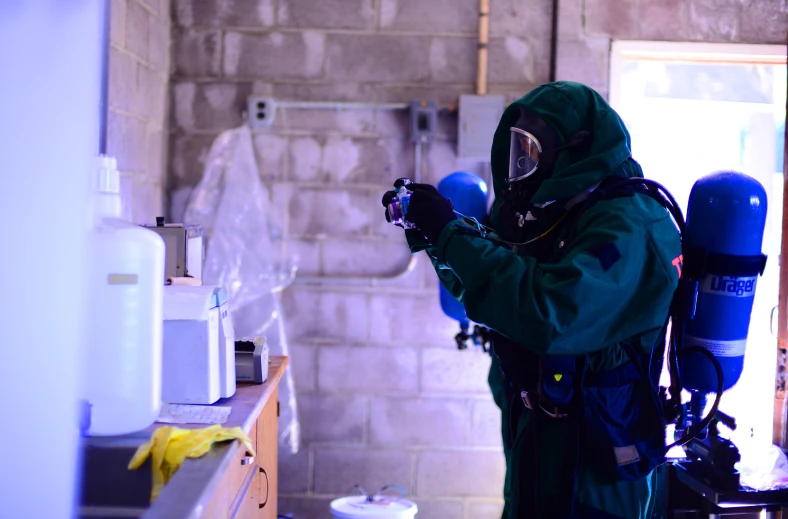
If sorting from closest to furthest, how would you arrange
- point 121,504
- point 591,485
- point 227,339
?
point 121,504
point 591,485
point 227,339

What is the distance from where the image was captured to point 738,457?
85.8 inches

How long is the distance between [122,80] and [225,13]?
0.66m

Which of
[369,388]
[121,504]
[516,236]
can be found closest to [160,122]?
[369,388]

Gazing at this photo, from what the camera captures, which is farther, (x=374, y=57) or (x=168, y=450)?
(x=374, y=57)

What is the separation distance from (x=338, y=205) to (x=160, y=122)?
2.49 feet

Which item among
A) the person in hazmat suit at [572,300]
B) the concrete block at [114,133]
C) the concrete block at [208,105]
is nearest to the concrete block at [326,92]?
the concrete block at [208,105]

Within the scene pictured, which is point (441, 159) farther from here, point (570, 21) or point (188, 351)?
point (188, 351)

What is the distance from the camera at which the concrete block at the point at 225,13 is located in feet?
9.45

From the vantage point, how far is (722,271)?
65.0 inches

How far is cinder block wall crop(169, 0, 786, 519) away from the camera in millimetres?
2889

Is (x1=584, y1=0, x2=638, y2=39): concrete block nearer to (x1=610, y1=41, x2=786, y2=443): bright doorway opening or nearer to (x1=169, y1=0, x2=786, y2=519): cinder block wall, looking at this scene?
(x1=169, y1=0, x2=786, y2=519): cinder block wall

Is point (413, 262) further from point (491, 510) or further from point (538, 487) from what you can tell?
point (538, 487)

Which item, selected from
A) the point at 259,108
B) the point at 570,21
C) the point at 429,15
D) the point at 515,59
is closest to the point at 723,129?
the point at 570,21

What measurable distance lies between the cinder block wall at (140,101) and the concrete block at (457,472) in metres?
1.46
